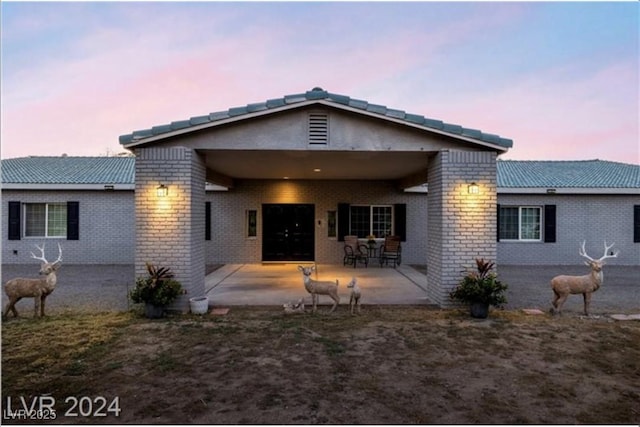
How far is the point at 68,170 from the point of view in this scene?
13.9m

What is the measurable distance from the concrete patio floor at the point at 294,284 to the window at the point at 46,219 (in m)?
6.01

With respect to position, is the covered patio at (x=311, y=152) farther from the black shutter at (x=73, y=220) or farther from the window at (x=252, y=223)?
the black shutter at (x=73, y=220)

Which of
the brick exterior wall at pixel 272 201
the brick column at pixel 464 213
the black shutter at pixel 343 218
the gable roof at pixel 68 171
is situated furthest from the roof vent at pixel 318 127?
the gable roof at pixel 68 171

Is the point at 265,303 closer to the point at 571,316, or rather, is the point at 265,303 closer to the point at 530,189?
the point at 571,316

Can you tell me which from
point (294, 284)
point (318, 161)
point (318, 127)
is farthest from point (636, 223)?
point (318, 127)

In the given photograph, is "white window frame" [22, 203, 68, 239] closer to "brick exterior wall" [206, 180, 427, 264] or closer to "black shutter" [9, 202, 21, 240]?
"black shutter" [9, 202, 21, 240]

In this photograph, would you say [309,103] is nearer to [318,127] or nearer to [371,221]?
[318,127]

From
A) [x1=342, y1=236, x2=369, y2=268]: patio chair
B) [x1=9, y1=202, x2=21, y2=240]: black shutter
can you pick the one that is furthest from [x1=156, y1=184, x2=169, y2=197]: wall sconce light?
[x1=9, y1=202, x2=21, y2=240]: black shutter

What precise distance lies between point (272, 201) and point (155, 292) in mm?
7359

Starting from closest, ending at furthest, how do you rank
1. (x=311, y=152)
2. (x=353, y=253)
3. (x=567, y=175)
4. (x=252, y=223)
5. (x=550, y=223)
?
(x=311, y=152) < (x=353, y=253) < (x=550, y=223) < (x=252, y=223) < (x=567, y=175)

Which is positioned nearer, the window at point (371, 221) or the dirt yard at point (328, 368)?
the dirt yard at point (328, 368)

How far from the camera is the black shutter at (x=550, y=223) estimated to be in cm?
1300

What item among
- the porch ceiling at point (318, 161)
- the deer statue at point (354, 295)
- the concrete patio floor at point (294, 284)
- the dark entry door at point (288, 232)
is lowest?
the concrete patio floor at point (294, 284)

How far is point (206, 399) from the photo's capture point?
3.34 meters
